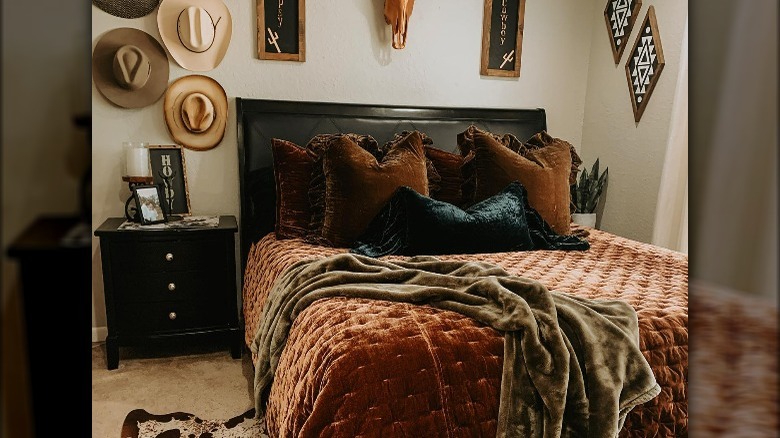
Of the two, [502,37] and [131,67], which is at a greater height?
[502,37]

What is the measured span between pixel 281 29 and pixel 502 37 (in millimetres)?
1370

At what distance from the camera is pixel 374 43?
3248 mm

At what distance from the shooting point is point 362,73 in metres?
3.26

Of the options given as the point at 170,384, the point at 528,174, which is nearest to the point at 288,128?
the point at 528,174

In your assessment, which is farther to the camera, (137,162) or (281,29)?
(281,29)

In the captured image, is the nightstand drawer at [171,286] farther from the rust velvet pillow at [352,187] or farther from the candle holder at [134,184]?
the rust velvet pillow at [352,187]

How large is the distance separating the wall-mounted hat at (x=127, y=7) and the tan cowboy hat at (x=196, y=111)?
37cm

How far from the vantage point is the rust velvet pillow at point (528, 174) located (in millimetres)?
2750

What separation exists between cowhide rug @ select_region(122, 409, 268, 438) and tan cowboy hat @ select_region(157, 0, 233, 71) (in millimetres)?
1772

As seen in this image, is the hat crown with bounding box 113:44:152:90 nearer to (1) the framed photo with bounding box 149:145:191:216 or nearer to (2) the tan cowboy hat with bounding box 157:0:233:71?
(2) the tan cowboy hat with bounding box 157:0:233:71

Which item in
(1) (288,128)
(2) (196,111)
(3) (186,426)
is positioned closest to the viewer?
(3) (186,426)

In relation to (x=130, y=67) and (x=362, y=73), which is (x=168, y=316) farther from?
(x=362, y=73)
